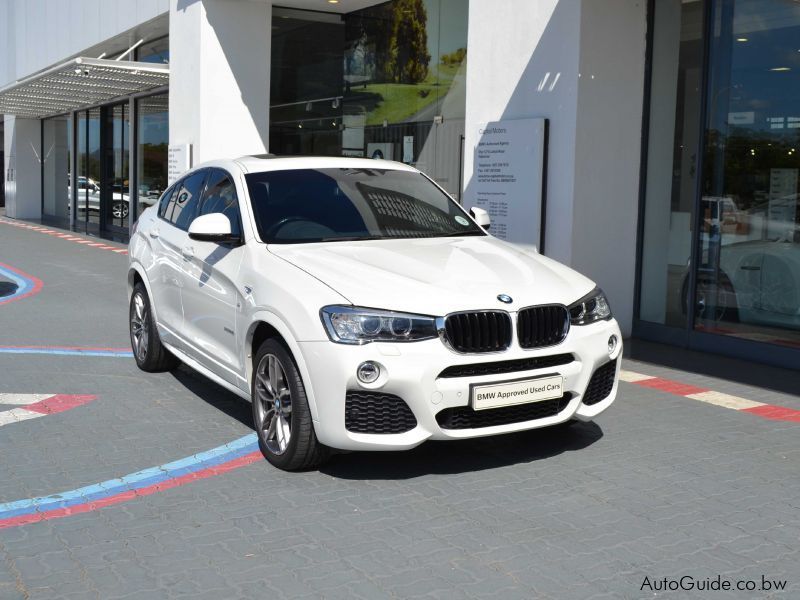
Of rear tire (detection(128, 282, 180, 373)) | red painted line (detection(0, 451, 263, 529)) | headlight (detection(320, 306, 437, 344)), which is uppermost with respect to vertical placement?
headlight (detection(320, 306, 437, 344))

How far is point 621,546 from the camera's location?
426cm

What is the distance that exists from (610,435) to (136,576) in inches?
130

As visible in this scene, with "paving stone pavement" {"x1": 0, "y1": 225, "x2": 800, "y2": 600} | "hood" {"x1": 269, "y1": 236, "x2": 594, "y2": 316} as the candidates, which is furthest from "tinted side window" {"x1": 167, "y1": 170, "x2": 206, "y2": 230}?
"hood" {"x1": 269, "y1": 236, "x2": 594, "y2": 316}

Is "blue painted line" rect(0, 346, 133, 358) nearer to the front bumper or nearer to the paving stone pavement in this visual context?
the paving stone pavement

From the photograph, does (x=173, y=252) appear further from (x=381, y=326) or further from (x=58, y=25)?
(x=58, y=25)

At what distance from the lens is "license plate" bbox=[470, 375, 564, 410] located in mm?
4926

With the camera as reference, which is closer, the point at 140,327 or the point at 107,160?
the point at 140,327

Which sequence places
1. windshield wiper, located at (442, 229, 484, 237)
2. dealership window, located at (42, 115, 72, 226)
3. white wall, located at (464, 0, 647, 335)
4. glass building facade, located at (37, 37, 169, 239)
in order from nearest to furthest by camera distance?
1. windshield wiper, located at (442, 229, 484, 237)
2. white wall, located at (464, 0, 647, 335)
3. glass building facade, located at (37, 37, 169, 239)
4. dealership window, located at (42, 115, 72, 226)

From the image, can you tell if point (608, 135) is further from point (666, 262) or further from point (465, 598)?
point (465, 598)

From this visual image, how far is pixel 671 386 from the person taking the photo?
25.4 ft

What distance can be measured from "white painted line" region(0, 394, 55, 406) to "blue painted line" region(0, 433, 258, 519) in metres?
1.99

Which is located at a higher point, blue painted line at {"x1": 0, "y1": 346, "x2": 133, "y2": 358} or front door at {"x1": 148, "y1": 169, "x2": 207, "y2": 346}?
front door at {"x1": 148, "y1": 169, "x2": 207, "y2": 346}

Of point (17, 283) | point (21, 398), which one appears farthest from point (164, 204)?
point (17, 283)
